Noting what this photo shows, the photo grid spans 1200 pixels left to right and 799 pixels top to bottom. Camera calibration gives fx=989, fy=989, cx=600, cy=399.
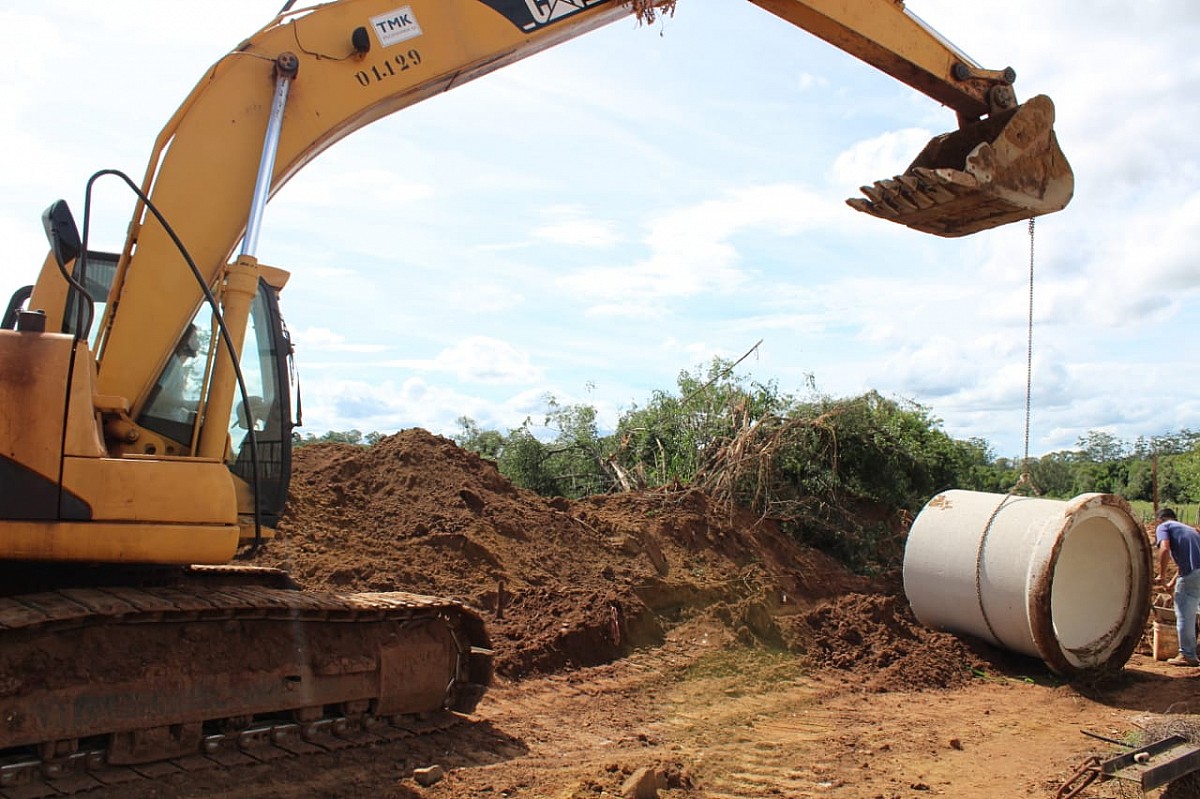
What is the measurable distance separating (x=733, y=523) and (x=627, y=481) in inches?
88.3

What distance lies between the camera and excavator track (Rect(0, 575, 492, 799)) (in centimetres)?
427

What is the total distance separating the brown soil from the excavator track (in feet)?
0.61

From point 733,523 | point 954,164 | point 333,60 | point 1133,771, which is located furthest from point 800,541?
point 333,60

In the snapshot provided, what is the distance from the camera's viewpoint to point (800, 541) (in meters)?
12.3

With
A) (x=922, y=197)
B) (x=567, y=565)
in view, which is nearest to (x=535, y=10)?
(x=922, y=197)

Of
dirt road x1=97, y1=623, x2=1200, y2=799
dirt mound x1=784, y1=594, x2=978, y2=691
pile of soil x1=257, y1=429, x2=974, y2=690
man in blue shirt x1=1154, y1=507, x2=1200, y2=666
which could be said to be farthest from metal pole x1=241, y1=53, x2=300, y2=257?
man in blue shirt x1=1154, y1=507, x2=1200, y2=666

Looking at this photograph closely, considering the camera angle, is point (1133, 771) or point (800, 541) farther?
point (800, 541)

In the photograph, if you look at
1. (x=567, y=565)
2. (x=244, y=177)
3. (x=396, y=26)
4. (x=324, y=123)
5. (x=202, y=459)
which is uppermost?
(x=396, y=26)

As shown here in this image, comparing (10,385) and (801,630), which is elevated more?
(10,385)

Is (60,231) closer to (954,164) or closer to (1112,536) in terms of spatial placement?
(954,164)

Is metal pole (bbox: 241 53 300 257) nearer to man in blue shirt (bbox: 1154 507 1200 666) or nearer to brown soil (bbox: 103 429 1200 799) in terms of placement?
brown soil (bbox: 103 429 1200 799)

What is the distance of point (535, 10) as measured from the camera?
6.06m

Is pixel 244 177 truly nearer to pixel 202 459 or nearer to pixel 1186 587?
pixel 202 459

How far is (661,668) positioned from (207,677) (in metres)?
4.01
